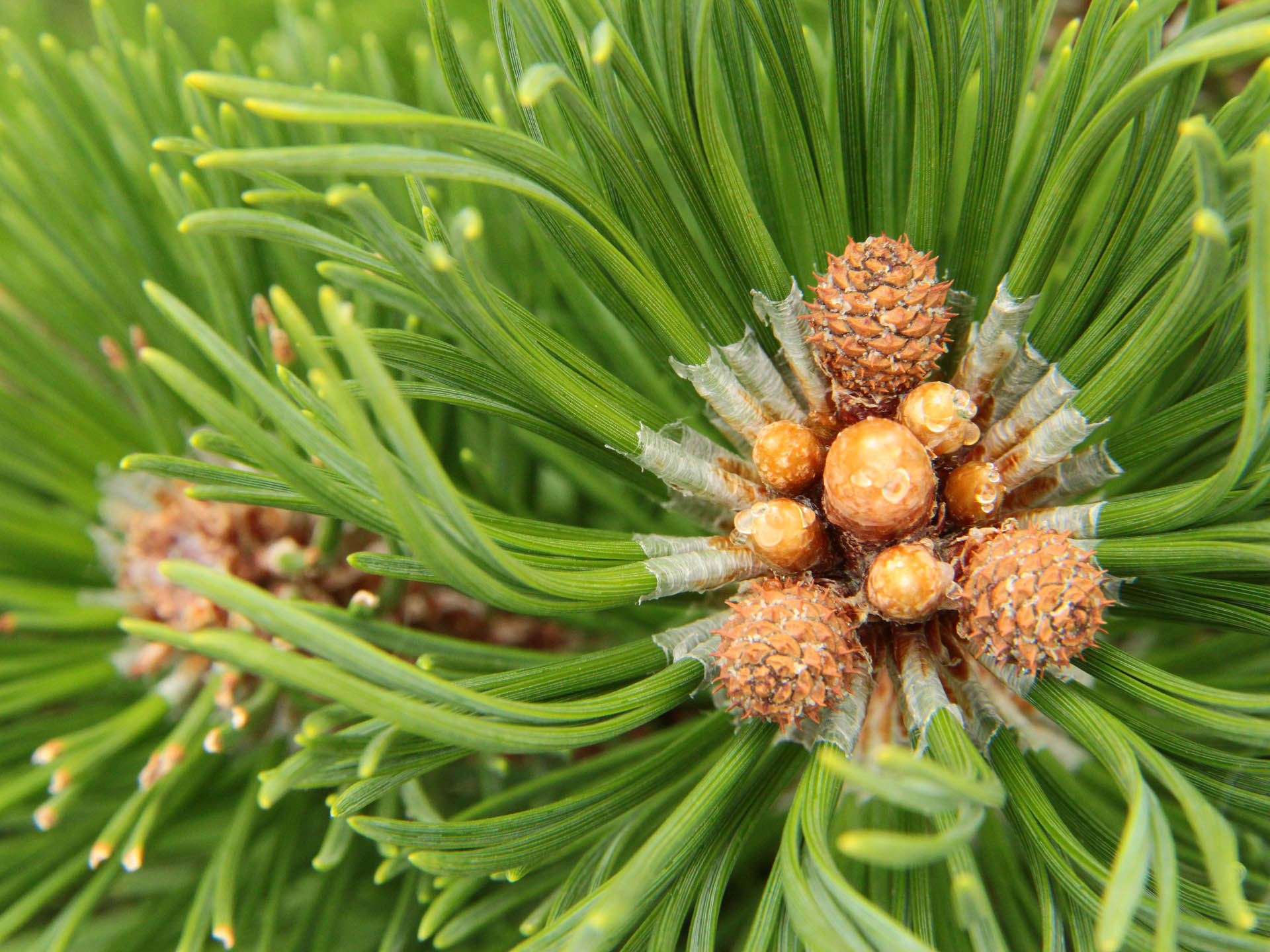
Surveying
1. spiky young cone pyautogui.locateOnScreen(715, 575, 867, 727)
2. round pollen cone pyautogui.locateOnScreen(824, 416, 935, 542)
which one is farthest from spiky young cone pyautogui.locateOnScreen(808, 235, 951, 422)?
spiky young cone pyautogui.locateOnScreen(715, 575, 867, 727)

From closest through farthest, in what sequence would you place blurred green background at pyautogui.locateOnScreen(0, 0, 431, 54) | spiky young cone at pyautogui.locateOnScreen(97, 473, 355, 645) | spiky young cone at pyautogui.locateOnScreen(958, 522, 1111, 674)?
spiky young cone at pyautogui.locateOnScreen(958, 522, 1111, 674)
spiky young cone at pyautogui.locateOnScreen(97, 473, 355, 645)
blurred green background at pyautogui.locateOnScreen(0, 0, 431, 54)

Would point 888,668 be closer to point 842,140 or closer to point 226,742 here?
point 842,140

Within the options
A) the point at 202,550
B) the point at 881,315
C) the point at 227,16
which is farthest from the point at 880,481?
the point at 227,16

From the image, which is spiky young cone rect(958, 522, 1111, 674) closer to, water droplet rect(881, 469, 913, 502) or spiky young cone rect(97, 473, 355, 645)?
water droplet rect(881, 469, 913, 502)

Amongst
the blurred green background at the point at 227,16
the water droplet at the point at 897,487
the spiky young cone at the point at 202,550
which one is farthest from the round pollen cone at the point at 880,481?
the blurred green background at the point at 227,16

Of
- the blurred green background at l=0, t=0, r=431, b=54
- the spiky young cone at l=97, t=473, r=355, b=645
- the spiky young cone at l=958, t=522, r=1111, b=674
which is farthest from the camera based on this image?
the blurred green background at l=0, t=0, r=431, b=54

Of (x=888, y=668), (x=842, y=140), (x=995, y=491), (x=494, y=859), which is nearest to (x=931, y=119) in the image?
(x=842, y=140)
